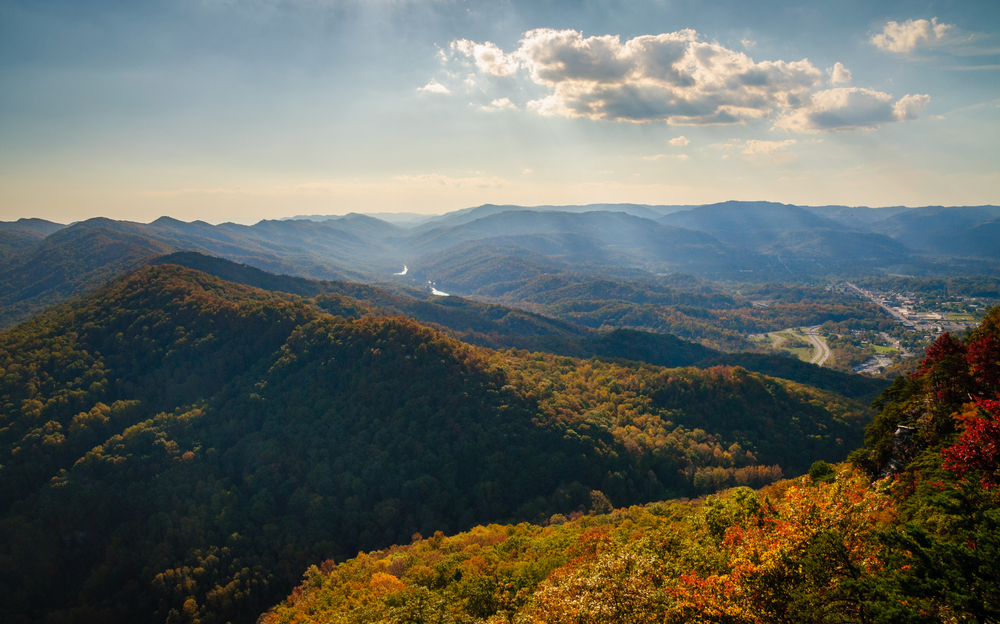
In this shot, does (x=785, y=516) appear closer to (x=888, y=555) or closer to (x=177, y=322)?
(x=888, y=555)

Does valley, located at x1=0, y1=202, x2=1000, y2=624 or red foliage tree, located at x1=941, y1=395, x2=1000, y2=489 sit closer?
red foliage tree, located at x1=941, y1=395, x2=1000, y2=489

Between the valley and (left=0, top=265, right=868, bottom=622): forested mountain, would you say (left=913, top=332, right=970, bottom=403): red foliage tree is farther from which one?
(left=0, top=265, right=868, bottom=622): forested mountain

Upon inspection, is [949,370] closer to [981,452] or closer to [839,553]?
[981,452]

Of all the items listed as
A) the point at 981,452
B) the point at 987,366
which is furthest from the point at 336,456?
the point at 987,366

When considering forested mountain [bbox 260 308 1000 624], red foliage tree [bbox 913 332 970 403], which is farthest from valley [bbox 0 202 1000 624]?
forested mountain [bbox 260 308 1000 624]

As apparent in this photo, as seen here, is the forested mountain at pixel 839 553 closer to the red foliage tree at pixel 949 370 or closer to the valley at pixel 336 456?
the red foliage tree at pixel 949 370
